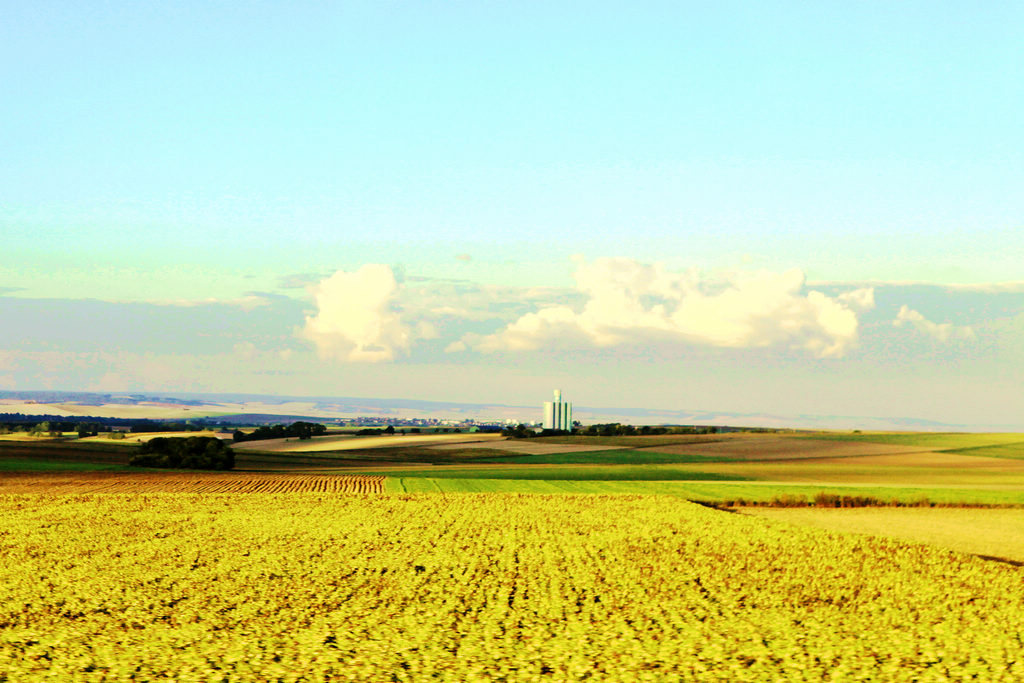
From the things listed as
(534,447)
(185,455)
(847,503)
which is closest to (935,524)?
(847,503)

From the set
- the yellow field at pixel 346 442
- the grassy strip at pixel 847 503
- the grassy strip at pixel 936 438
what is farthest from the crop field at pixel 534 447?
the grassy strip at pixel 847 503

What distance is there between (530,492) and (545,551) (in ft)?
78.6

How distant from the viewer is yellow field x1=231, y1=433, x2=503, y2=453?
3821 inches

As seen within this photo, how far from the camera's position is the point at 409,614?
1653 centimetres

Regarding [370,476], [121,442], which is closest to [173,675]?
[370,476]

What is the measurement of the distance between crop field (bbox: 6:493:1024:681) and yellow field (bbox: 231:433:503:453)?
65876 millimetres

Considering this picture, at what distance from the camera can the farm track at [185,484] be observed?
155ft

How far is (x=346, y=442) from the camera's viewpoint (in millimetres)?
103312

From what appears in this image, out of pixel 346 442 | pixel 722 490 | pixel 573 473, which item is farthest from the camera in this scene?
pixel 346 442

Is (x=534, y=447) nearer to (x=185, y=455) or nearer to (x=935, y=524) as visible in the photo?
(x=185, y=455)

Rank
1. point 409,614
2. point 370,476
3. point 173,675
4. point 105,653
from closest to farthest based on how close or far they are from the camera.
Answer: point 173,675, point 105,653, point 409,614, point 370,476

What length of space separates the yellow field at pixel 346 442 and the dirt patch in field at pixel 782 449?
23815mm

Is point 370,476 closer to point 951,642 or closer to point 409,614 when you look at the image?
point 409,614

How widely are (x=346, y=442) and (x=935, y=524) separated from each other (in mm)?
75458
